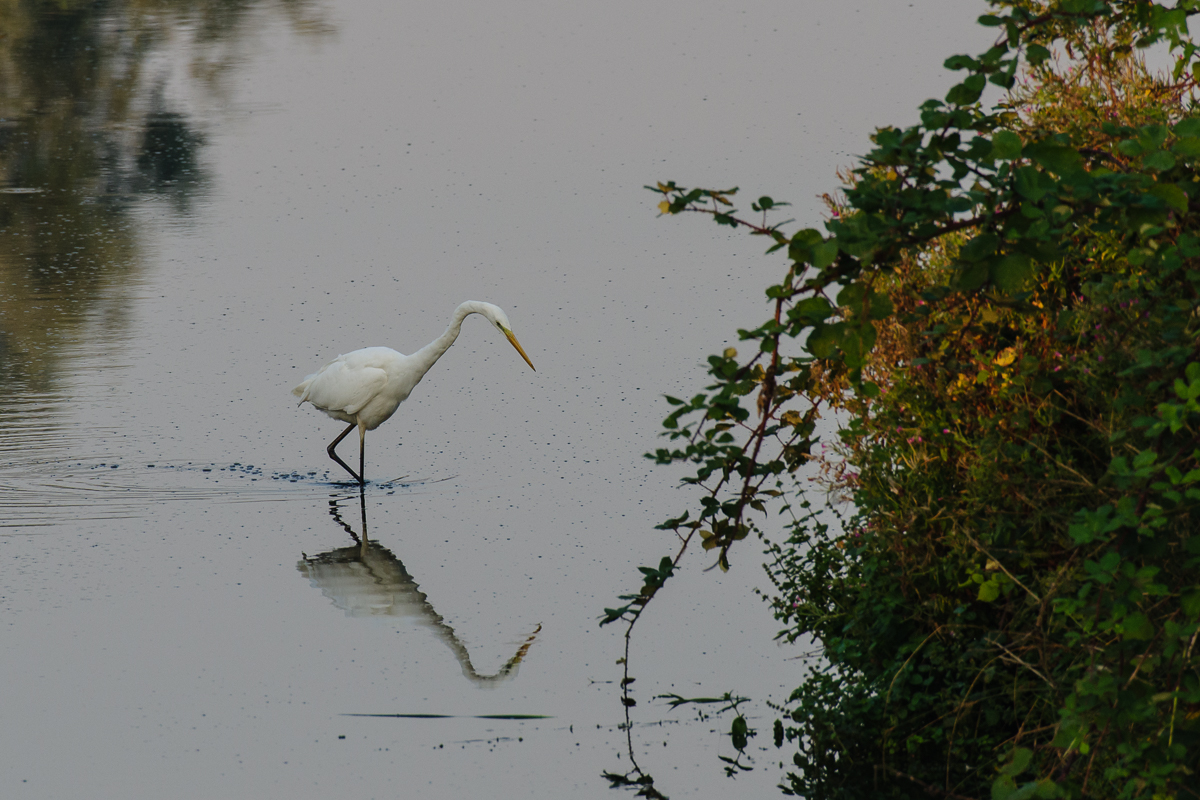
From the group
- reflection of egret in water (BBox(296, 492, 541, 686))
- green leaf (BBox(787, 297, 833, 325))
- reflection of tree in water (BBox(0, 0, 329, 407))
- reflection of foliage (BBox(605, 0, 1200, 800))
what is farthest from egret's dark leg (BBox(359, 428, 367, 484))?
green leaf (BBox(787, 297, 833, 325))

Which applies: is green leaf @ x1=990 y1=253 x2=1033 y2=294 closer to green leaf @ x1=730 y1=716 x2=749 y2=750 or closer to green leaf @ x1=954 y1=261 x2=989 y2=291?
green leaf @ x1=954 y1=261 x2=989 y2=291

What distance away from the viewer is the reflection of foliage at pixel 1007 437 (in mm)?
3068

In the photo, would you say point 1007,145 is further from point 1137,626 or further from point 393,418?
point 393,418

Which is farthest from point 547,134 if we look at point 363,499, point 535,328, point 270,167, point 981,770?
point 981,770

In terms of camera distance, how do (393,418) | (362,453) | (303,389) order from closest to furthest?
(362,453), (303,389), (393,418)

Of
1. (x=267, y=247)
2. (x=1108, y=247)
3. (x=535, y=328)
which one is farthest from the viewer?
(x=267, y=247)

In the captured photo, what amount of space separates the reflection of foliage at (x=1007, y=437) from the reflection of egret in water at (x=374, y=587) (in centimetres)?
173

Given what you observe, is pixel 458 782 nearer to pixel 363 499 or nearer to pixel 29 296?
pixel 363 499

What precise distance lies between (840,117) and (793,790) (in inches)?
582

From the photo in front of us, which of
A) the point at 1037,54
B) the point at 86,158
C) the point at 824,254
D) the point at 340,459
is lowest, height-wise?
the point at 340,459

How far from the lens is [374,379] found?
931 centimetres

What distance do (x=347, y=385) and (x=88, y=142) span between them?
38.1ft

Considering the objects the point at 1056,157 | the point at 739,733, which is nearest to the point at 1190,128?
the point at 1056,157

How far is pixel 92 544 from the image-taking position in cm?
774
